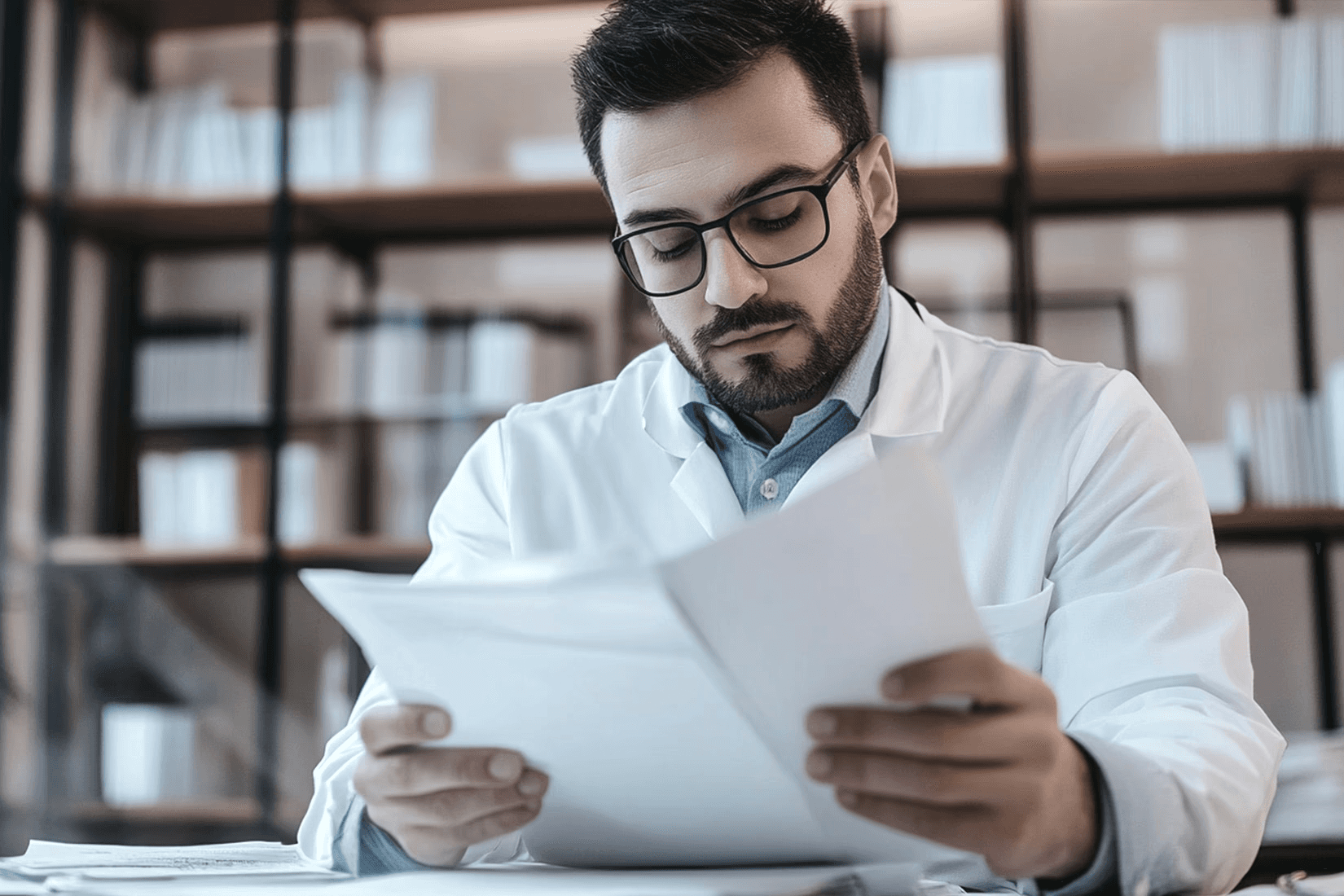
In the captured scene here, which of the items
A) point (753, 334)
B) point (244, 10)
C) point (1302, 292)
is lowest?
point (753, 334)

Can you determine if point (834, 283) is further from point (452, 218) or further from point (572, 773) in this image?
point (452, 218)

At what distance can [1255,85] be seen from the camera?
7.04 ft

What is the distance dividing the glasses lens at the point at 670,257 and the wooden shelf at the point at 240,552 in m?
1.29

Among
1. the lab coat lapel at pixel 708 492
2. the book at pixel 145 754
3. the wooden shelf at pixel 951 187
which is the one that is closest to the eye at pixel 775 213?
the lab coat lapel at pixel 708 492

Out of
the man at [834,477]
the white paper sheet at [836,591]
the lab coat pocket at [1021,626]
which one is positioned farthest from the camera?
the lab coat pocket at [1021,626]

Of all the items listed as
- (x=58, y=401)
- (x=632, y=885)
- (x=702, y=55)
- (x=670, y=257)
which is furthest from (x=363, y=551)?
(x=632, y=885)

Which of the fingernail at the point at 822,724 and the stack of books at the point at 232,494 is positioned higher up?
the stack of books at the point at 232,494

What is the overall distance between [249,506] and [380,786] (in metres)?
1.96

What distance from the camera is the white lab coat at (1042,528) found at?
25.9 inches

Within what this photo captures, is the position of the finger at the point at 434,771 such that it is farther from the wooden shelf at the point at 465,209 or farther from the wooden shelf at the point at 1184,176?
the wooden shelf at the point at 1184,176

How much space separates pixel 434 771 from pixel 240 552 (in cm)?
185

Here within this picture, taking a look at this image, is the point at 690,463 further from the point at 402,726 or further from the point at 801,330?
the point at 402,726

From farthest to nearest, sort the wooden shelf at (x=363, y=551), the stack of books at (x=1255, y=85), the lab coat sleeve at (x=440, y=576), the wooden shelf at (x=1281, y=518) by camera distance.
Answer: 1. the wooden shelf at (x=363, y=551)
2. the stack of books at (x=1255, y=85)
3. the wooden shelf at (x=1281, y=518)
4. the lab coat sleeve at (x=440, y=576)

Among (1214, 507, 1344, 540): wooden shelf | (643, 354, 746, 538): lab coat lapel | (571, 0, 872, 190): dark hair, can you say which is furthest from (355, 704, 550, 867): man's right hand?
(1214, 507, 1344, 540): wooden shelf
